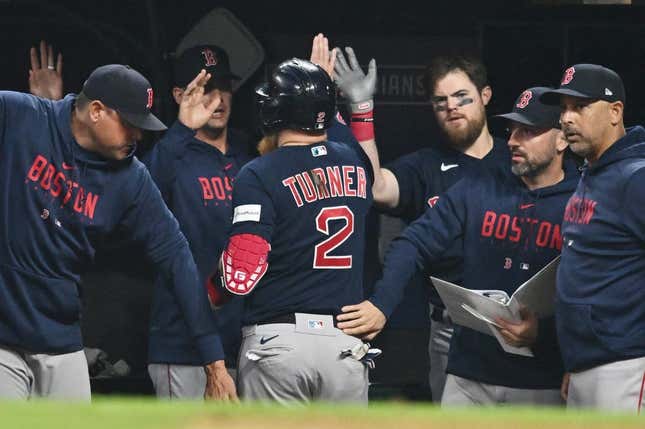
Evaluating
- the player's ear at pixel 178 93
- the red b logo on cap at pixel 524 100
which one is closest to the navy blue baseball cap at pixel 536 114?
the red b logo on cap at pixel 524 100

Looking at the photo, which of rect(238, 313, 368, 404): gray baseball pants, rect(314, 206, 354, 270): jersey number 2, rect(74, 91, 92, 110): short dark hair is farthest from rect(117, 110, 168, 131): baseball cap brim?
rect(238, 313, 368, 404): gray baseball pants

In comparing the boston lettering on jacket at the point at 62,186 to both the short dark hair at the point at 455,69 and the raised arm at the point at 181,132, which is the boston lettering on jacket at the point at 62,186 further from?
the short dark hair at the point at 455,69

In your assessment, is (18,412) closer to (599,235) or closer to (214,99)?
(599,235)

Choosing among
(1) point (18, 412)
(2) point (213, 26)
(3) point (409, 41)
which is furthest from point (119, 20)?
(1) point (18, 412)

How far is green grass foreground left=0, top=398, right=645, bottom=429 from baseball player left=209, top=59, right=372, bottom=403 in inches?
76.5

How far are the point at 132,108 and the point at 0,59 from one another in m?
1.69

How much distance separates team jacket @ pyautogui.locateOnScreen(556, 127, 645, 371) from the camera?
3855mm

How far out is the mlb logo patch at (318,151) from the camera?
156 inches

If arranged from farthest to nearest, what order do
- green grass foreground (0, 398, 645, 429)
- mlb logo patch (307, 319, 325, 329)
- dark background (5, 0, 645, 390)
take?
dark background (5, 0, 645, 390) → mlb logo patch (307, 319, 325, 329) → green grass foreground (0, 398, 645, 429)

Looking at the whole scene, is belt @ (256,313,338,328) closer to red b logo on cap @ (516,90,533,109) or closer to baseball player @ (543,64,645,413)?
baseball player @ (543,64,645,413)

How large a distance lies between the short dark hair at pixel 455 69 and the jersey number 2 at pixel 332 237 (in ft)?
4.47

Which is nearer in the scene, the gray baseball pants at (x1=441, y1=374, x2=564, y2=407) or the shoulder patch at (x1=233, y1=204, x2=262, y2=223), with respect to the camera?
→ the shoulder patch at (x1=233, y1=204, x2=262, y2=223)

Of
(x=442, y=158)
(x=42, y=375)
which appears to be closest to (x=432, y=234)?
(x=442, y=158)

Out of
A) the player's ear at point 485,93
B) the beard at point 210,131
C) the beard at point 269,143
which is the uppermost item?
the player's ear at point 485,93
